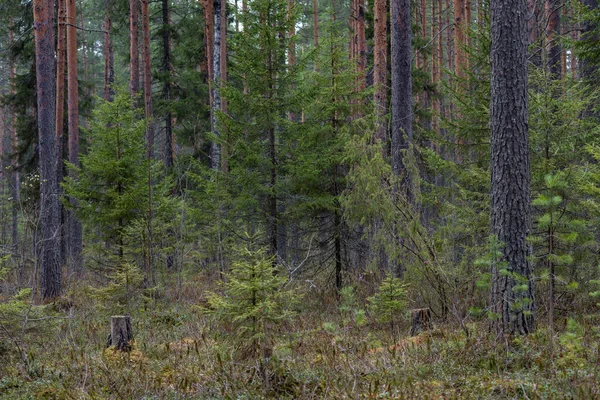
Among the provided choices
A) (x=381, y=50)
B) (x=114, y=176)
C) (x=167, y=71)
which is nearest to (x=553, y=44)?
(x=381, y=50)

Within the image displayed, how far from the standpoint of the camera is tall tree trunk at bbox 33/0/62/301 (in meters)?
12.4

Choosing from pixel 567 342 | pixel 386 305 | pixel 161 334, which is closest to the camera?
pixel 567 342

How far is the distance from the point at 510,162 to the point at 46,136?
10567mm

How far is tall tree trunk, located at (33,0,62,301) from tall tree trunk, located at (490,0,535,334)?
400 inches

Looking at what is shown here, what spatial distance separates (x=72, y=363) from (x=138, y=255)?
536 cm

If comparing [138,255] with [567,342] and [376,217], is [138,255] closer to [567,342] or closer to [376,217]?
[376,217]

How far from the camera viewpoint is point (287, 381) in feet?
17.3

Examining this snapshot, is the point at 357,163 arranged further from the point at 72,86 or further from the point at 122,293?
the point at 72,86

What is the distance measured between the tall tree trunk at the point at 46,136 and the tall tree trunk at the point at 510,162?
10.2 m

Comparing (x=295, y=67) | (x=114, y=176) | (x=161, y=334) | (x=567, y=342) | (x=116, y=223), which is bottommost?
(x=161, y=334)

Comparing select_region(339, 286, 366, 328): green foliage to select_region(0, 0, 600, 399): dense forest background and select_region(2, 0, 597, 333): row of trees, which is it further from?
select_region(2, 0, 597, 333): row of trees

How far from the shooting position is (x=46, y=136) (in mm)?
12477

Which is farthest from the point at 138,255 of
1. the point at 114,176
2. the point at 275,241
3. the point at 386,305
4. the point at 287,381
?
the point at 287,381

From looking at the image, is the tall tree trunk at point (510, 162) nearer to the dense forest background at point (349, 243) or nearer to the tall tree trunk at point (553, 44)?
the dense forest background at point (349, 243)
